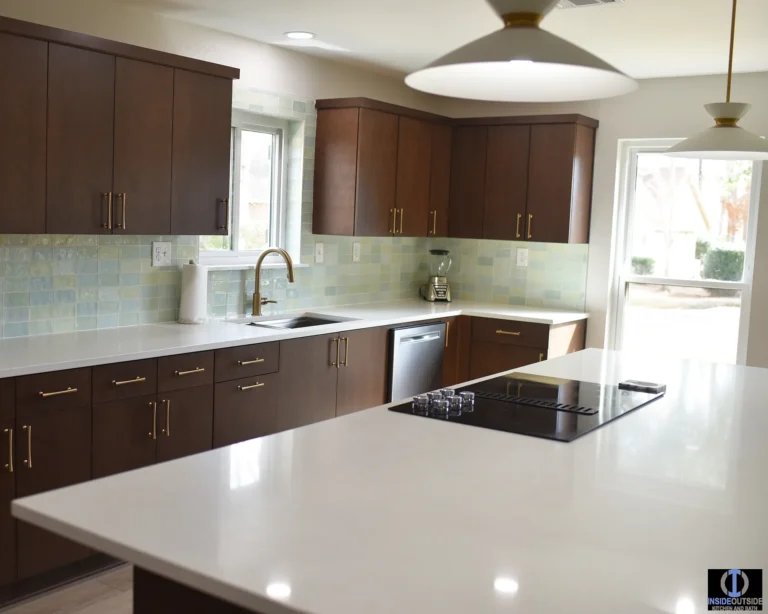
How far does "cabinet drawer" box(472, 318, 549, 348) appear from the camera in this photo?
16.6 ft

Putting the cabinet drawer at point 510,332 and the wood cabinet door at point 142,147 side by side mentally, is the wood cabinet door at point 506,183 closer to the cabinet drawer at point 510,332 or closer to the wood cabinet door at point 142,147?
the cabinet drawer at point 510,332

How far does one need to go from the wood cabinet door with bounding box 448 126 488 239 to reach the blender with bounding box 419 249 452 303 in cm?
33

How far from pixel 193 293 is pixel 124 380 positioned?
0.90 m

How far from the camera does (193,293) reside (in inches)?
160

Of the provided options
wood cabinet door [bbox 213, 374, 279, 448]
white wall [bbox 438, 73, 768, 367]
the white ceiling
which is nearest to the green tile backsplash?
white wall [bbox 438, 73, 768, 367]

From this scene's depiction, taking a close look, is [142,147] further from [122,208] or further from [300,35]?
[300,35]

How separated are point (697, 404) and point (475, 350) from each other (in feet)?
8.48

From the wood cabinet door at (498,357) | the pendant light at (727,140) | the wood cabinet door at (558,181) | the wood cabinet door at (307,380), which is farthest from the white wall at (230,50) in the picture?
the pendant light at (727,140)

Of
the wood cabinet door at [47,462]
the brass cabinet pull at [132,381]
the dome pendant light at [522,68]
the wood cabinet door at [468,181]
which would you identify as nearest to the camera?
the dome pendant light at [522,68]

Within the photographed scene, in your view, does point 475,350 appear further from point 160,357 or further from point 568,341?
point 160,357

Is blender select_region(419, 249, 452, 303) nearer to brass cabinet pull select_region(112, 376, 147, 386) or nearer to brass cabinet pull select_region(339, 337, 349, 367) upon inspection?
brass cabinet pull select_region(339, 337, 349, 367)

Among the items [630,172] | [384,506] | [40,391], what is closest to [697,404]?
[384,506]

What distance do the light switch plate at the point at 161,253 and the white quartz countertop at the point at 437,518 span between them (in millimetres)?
2089

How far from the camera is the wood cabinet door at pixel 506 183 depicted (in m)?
5.37
